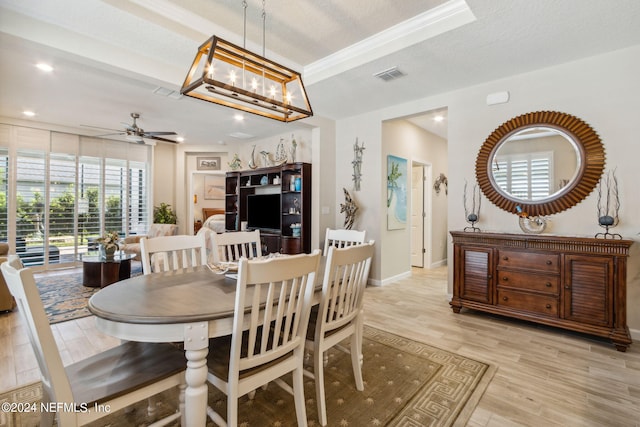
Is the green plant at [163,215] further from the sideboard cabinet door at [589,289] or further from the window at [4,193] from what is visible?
the sideboard cabinet door at [589,289]

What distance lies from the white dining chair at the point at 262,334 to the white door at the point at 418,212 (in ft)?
16.6

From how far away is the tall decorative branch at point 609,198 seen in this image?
2.95 m

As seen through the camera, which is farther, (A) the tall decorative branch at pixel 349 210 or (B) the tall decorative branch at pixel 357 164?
(B) the tall decorative branch at pixel 357 164

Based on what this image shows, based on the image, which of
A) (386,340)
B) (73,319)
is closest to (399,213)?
(386,340)

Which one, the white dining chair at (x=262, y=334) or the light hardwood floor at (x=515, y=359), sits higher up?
the white dining chair at (x=262, y=334)

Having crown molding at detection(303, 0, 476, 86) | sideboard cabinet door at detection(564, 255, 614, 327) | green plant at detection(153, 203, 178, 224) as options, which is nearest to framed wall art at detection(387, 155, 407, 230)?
crown molding at detection(303, 0, 476, 86)

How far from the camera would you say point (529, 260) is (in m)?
3.09

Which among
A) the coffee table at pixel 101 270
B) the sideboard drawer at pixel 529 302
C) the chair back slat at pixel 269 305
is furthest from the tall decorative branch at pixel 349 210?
the coffee table at pixel 101 270

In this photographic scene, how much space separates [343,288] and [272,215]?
13.5 ft

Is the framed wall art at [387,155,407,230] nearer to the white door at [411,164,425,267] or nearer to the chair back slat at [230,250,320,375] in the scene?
the white door at [411,164,425,267]

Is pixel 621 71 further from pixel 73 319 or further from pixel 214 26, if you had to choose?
pixel 73 319

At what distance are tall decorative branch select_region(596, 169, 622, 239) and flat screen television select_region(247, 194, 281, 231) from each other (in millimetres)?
4369

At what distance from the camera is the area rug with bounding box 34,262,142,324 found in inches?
137

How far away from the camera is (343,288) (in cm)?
183
